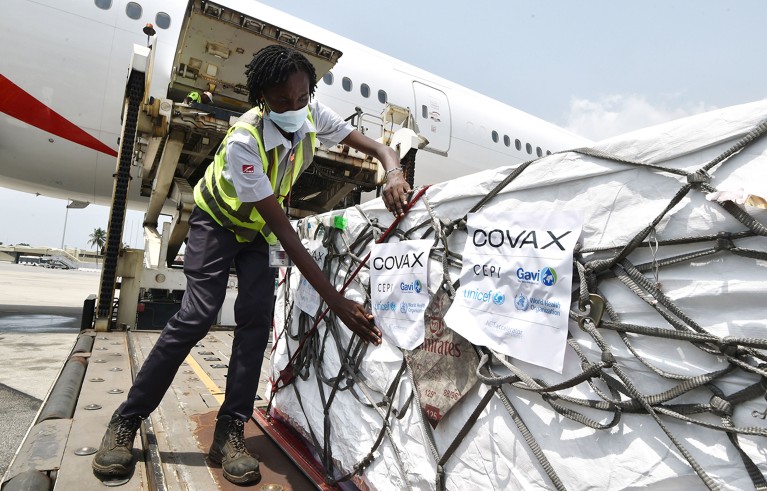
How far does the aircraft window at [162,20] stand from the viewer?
572 centimetres

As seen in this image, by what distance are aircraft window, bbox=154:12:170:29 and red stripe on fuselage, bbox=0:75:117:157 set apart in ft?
5.29

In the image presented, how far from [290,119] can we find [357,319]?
769 mm

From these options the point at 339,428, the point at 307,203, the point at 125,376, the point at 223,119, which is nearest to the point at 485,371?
the point at 339,428

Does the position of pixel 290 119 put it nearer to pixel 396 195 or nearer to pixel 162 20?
pixel 396 195

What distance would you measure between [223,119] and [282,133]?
2645mm

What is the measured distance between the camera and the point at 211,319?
1729mm

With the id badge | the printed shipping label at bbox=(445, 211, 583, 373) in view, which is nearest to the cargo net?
the printed shipping label at bbox=(445, 211, 583, 373)

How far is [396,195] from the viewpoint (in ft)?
4.59

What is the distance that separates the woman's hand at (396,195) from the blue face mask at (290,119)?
18.4 inches

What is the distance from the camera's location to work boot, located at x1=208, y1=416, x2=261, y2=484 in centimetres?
152

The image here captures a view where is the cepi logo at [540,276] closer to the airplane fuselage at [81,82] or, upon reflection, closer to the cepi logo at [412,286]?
the cepi logo at [412,286]

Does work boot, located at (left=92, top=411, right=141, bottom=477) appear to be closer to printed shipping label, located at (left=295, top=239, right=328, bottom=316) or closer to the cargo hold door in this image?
printed shipping label, located at (left=295, top=239, right=328, bottom=316)

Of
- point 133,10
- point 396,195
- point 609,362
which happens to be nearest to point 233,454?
point 396,195

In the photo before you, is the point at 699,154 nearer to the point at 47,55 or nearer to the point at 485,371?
the point at 485,371
